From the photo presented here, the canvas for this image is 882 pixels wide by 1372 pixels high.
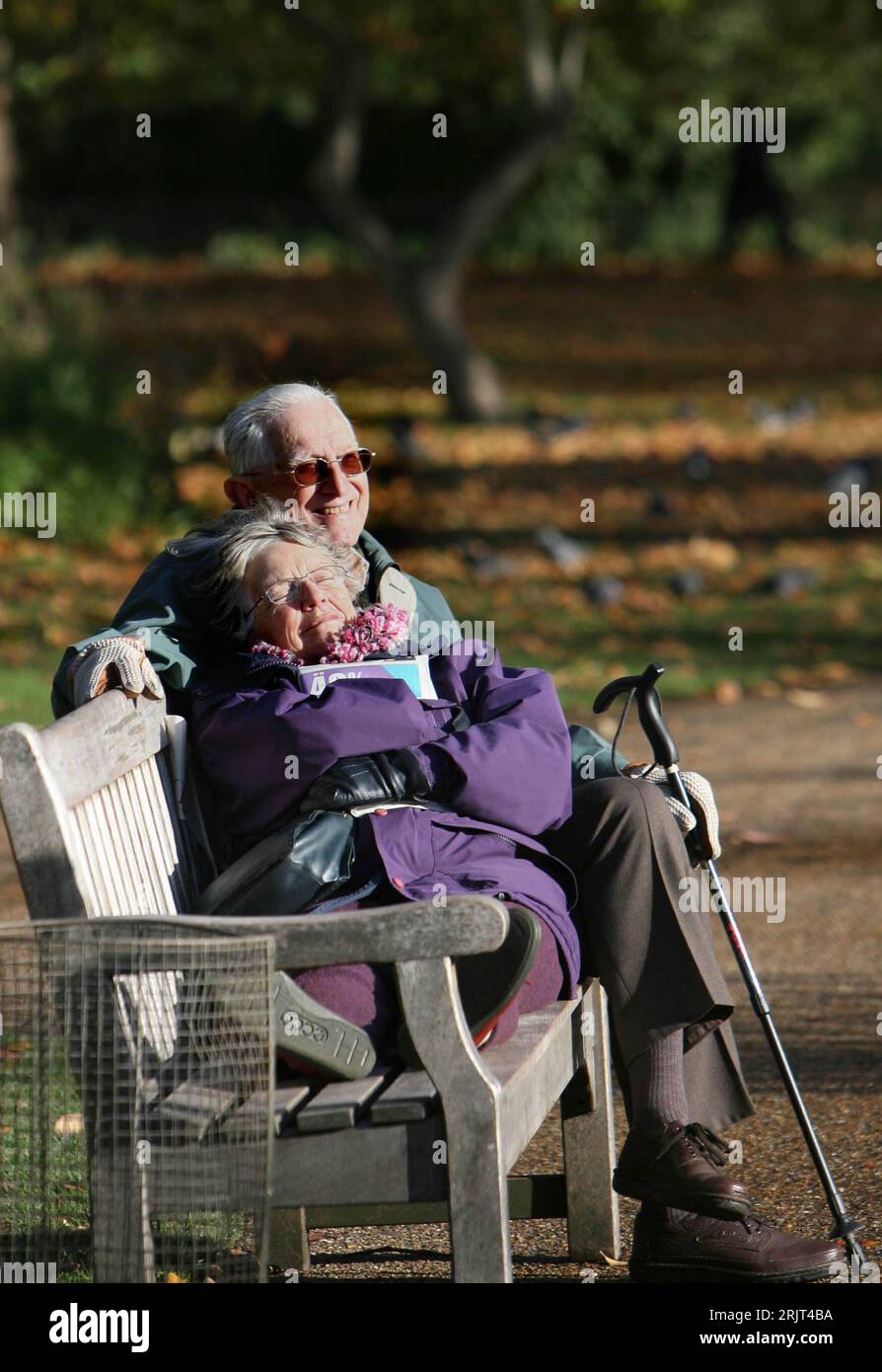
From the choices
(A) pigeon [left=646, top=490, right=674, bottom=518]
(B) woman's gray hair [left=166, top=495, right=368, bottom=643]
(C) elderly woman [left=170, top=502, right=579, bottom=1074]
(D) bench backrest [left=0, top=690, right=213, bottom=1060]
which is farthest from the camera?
(A) pigeon [left=646, top=490, right=674, bottom=518]

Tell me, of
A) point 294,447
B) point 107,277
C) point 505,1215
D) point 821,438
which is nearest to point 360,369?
point 821,438

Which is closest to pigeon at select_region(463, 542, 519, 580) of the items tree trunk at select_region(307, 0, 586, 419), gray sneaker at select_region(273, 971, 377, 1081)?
tree trunk at select_region(307, 0, 586, 419)

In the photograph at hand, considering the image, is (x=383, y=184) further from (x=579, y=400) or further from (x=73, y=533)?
(x=73, y=533)

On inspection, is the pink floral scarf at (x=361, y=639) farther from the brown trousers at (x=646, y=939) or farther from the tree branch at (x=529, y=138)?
the tree branch at (x=529, y=138)

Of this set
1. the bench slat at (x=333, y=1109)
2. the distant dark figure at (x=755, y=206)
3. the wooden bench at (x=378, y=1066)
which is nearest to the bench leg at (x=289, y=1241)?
the wooden bench at (x=378, y=1066)

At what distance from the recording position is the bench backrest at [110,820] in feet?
9.28

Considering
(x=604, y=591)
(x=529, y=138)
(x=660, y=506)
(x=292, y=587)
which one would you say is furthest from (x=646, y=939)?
(x=529, y=138)

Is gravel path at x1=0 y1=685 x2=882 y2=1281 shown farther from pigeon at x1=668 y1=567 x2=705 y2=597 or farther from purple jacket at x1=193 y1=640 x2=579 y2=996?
pigeon at x1=668 y1=567 x2=705 y2=597

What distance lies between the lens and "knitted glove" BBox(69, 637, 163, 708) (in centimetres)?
329

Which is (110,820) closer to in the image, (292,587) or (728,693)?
(292,587)

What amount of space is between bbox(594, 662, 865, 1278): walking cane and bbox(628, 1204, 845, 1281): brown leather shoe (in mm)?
181

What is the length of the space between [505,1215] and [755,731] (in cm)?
629

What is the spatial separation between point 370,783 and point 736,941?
88 centimetres

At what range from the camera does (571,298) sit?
29.4m
